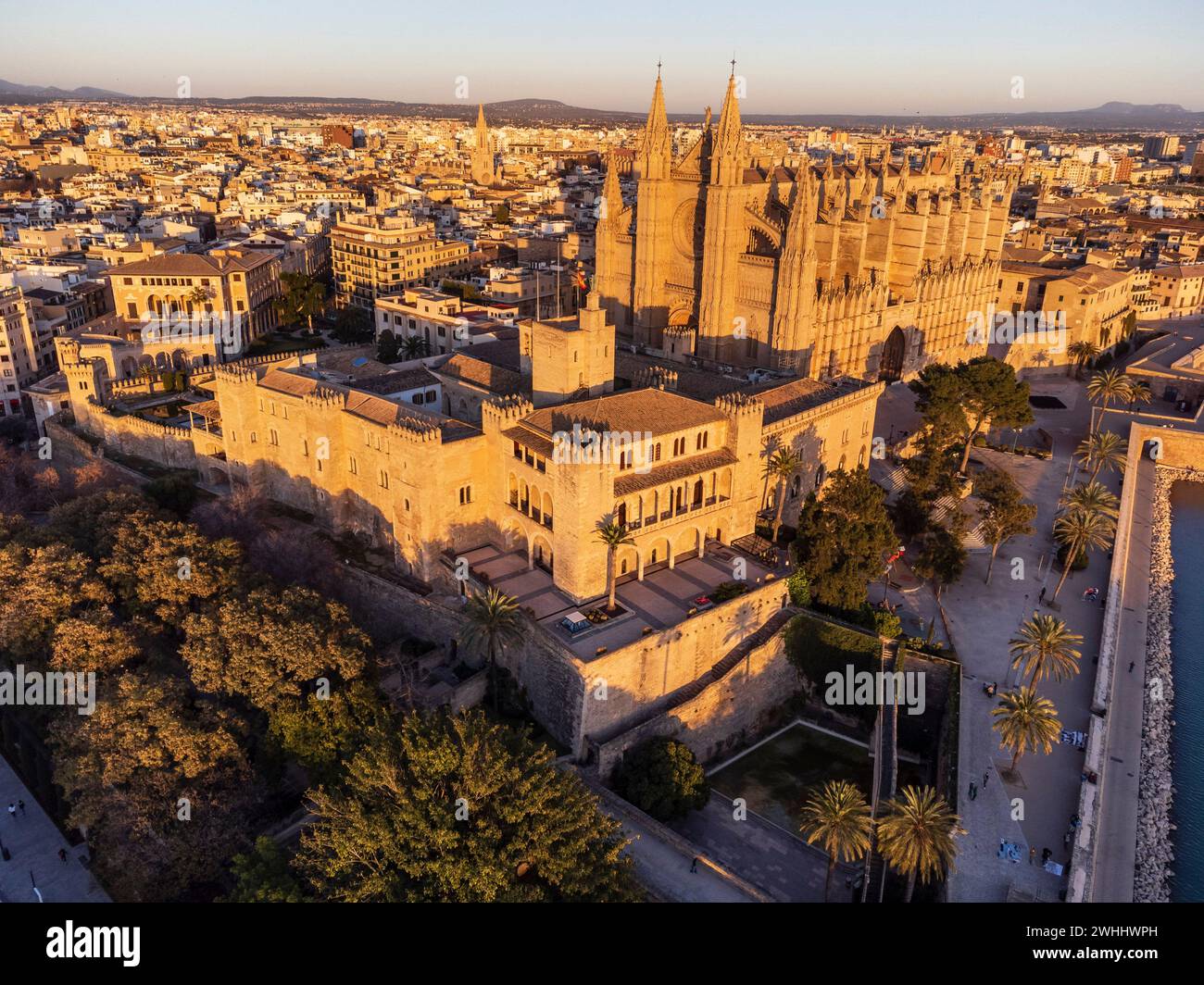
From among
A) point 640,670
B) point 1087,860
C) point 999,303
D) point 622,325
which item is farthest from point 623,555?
point 999,303

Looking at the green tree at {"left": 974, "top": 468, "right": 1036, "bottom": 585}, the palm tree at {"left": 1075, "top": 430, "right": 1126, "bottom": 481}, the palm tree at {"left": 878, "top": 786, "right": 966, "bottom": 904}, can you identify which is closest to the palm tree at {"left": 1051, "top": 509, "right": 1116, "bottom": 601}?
the green tree at {"left": 974, "top": 468, "right": 1036, "bottom": 585}

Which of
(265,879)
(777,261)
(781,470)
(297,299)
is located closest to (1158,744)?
(781,470)

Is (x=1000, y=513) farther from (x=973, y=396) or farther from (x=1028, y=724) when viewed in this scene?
(x=1028, y=724)

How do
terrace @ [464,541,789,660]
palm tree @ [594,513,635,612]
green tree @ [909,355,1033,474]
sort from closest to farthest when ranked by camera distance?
terrace @ [464,541,789,660] → palm tree @ [594,513,635,612] → green tree @ [909,355,1033,474]

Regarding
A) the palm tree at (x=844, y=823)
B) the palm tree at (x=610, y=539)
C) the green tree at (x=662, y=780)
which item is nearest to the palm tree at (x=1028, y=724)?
the palm tree at (x=844, y=823)

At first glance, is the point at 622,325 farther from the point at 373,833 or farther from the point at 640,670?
the point at 373,833

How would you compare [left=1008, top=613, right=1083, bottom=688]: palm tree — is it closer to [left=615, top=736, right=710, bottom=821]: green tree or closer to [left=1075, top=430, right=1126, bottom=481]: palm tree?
[left=615, top=736, right=710, bottom=821]: green tree
